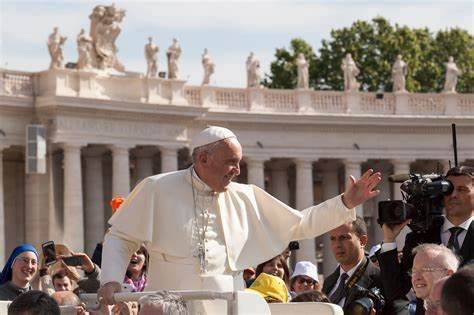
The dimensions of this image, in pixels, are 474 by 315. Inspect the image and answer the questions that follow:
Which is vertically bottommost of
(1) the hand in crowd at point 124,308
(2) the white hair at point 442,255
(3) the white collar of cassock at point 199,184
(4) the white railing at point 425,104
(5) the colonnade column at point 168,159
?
(1) the hand in crowd at point 124,308

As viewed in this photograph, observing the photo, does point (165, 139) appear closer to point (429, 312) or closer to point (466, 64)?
point (466, 64)

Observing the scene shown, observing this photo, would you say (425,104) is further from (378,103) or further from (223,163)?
(223,163)

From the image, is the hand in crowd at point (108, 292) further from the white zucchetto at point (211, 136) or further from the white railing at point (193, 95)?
the white railing at point (193, 95)

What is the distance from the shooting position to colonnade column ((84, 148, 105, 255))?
2606 inches

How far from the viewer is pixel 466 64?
345 feet

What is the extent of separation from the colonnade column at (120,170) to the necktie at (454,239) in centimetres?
5051

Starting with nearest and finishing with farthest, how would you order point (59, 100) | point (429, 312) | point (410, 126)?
point (429, 312), point (59, 100), point (410, 126)

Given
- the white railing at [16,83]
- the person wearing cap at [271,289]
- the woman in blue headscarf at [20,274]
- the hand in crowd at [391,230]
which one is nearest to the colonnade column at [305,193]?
the white railing at [16,83]

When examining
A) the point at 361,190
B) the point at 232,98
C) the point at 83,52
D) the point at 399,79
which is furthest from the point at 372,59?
the point at 361,190

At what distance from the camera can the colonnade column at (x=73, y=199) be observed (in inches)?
2458

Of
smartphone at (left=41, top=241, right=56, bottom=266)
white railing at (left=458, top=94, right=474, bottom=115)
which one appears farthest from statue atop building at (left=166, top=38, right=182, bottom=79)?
smartphone at (left=41, top=241, right=56, bottom=266)

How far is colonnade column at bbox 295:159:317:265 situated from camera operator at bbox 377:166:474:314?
5453 centimetres

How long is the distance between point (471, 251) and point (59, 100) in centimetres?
4991

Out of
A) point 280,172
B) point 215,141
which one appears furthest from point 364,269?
point 280,172
